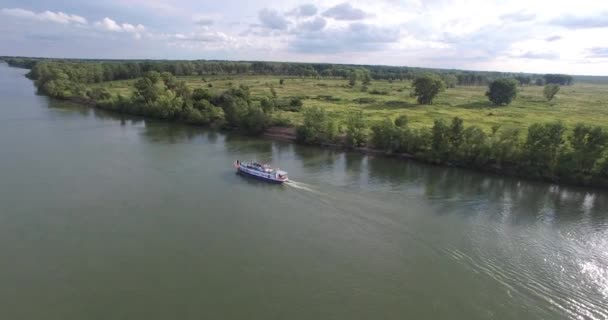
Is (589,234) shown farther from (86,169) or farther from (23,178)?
(23,178)

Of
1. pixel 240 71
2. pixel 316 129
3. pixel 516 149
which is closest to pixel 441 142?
pixel 516 149

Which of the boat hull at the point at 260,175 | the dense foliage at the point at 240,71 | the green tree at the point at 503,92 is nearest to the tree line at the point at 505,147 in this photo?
the boat hull at the point at 260,175

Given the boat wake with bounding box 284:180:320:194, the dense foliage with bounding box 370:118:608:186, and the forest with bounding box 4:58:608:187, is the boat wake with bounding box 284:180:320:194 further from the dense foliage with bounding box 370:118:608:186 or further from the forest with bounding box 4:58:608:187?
the dense foliage with bounding box 370:118:608:186

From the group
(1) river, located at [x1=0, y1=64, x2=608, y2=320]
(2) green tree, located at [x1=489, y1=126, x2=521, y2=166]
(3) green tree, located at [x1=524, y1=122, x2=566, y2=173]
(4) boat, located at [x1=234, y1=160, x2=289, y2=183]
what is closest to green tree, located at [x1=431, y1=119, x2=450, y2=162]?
(1) river, located at [x1=0, y1=64, x2=608, y2=320]

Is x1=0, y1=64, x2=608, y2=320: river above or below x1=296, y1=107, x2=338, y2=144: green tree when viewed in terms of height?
below

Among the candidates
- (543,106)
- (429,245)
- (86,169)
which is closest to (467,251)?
(429,245)

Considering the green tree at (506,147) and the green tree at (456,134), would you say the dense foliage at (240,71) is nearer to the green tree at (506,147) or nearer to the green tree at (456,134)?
the green tree at (456,134)
